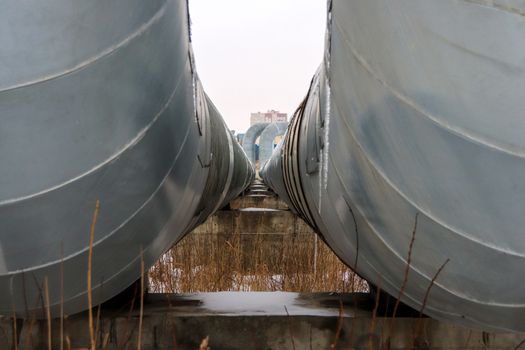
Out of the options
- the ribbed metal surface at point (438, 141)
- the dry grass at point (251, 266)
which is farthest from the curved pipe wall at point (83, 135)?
the dry grass at point (251, 266)

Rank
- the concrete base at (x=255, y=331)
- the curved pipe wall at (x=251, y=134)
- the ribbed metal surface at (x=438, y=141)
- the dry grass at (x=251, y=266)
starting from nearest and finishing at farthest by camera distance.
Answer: the ribbed metal surface at (x=438, y=141) < the concrete base at (x=255, y=331) < the dry grass at (x=251, y=266) < the curved pipe wall at (x=251, y=134)

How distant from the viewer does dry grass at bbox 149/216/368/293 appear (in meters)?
2.73

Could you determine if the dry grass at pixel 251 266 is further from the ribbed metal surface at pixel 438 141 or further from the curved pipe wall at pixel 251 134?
the curved pipe wall at pixel 251 134

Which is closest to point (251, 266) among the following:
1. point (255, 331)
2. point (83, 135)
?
point (255, 331)

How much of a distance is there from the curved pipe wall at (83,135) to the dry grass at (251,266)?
149cm

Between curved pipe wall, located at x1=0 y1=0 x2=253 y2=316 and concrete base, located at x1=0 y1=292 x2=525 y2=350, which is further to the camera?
concrete base, located at x1=0 y1=292 x2=525 y2=350

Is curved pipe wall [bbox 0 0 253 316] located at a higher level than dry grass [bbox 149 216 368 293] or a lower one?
higher

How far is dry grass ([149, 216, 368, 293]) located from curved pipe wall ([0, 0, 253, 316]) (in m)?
1.49

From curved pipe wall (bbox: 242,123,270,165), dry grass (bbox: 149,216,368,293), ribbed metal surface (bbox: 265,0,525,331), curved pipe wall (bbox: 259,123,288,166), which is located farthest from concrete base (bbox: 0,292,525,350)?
curved pipe wall (bbox: 242,123,270,165)

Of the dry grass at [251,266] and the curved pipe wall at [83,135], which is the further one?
the dry grass at [251,266]

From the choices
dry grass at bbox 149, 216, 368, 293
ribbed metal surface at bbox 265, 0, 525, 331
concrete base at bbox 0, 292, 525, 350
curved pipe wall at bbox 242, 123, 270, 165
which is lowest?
dry grass at bbox 149, 216, 368, 293

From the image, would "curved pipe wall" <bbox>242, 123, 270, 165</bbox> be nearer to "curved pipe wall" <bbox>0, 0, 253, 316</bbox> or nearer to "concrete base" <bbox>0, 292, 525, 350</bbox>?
"concrete base" <bbox>0, 292, 525, 350</bbox>

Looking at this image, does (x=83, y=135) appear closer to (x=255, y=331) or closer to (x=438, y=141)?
(x=438, y=141)

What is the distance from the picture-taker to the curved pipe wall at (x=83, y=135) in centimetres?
68
